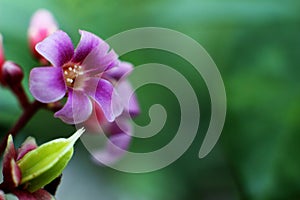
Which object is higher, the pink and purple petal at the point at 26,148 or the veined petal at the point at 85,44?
the veined petal at the point at 85,44

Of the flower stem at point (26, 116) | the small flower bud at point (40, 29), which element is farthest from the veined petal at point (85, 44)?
the small flower bud at point (40, 29)

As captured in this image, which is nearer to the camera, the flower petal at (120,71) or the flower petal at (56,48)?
the flower petal at (56,48)

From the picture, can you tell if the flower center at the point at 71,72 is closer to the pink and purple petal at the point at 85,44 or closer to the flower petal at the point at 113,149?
the pink and purple petal at the point at 85,44

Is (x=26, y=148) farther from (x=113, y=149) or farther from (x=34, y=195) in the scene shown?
(x=113, y=149)

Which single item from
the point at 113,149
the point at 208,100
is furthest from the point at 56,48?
the point at 208,100

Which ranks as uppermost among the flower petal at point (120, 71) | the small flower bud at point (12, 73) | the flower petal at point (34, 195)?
the flower petal at point (120, 71)

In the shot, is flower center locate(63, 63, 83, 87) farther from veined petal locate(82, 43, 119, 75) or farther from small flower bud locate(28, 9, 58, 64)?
small flower bud locate(28, 9, 58, 64)

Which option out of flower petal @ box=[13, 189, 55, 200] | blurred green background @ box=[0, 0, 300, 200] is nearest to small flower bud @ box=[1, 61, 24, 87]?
flower petal @ box=[13, 189, 55, 200]
